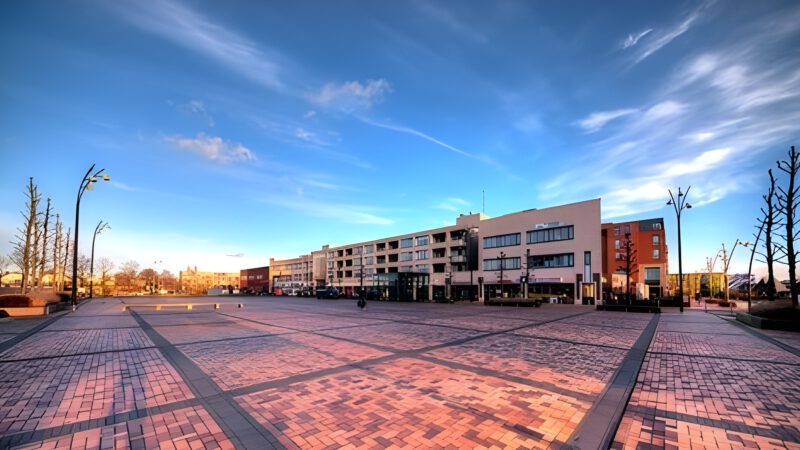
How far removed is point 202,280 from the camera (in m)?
155

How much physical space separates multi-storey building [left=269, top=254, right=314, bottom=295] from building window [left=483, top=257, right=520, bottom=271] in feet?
206

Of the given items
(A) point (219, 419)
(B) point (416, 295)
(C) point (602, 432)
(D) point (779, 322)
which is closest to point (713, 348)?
(D) point (779, 322)

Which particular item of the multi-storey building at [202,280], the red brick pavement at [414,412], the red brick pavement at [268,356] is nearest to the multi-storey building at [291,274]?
the multi-storey building at [202,280]

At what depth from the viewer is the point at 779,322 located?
15977 millimetres

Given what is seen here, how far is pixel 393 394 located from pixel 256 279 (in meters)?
129

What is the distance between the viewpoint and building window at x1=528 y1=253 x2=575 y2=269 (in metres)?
43.0

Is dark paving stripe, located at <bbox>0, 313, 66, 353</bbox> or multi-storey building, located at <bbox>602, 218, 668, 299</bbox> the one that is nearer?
dark paving stripe, located at <bbox>0, 313, 66, 353</bbox>

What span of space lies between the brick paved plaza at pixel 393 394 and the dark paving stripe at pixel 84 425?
0.03 meters

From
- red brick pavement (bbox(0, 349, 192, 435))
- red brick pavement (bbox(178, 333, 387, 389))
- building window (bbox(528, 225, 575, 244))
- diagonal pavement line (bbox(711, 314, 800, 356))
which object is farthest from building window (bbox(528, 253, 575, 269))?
red brick pavement (bbox(0, 349, 192, 435))

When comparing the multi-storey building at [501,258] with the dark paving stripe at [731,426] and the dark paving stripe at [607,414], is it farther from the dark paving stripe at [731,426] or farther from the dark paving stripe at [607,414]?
the dark paving stripe at [731,426]

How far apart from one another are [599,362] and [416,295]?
5509cm

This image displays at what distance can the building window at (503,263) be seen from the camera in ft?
162

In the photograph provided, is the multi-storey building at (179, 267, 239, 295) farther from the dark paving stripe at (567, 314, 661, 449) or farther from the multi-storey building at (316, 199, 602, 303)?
the dark paving stripe at (567, 314, 661, 449)

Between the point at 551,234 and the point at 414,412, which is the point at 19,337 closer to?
the point at 414,412
